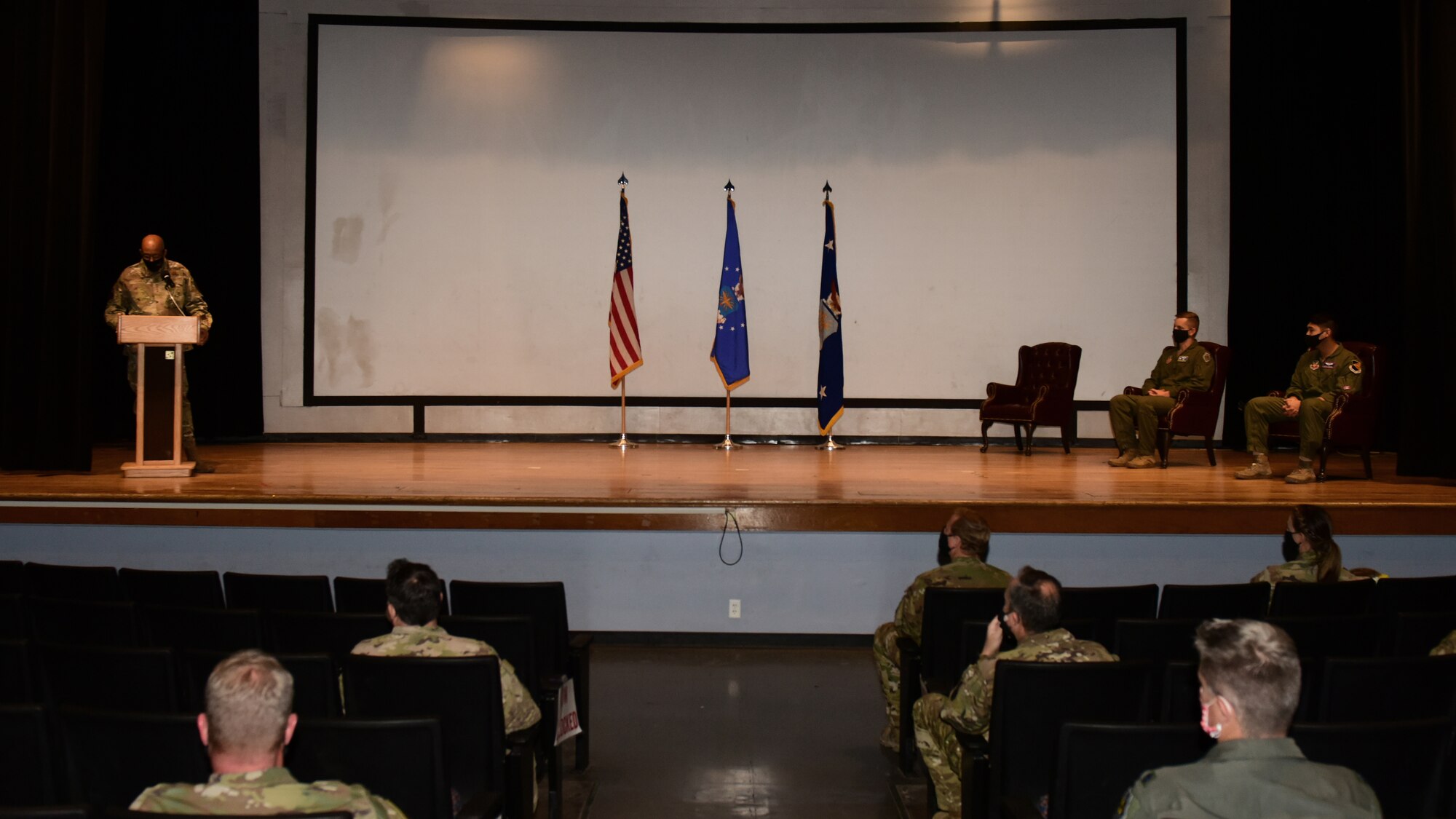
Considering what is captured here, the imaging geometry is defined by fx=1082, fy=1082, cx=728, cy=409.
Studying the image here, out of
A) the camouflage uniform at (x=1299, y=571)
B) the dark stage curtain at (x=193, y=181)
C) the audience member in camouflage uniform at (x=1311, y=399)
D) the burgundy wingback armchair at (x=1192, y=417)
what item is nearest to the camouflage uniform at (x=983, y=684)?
the camouflage uniform at (x=1299, y=571)

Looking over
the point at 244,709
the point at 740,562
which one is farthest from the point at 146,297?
the point at 244,709

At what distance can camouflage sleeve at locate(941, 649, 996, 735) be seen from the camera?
8.21ft

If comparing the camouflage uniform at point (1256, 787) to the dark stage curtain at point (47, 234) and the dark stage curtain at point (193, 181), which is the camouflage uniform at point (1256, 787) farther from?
the dark stage curtain at point (193, 181)

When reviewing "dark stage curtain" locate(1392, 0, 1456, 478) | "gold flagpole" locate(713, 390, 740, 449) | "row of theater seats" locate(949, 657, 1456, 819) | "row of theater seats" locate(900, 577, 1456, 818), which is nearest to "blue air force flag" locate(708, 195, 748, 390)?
"gold flagpole" locate(713, 390, 740, 449)

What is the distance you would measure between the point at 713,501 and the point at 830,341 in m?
3.88

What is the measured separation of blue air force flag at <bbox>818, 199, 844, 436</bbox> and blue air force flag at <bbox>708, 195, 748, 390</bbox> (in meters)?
0.63

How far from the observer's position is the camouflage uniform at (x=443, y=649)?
8.46 ft

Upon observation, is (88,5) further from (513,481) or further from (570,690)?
(570,690)

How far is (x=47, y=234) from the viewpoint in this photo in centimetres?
614

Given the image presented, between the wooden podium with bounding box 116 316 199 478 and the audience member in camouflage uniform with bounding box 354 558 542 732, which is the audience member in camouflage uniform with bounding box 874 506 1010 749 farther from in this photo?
the wooden podium with bounding box 116 316 199 478

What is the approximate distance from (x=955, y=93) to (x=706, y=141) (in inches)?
84.2

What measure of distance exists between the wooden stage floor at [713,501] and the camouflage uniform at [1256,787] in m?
3.37

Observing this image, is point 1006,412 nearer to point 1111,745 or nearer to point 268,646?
point 268,646

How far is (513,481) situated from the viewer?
19.1 ft
